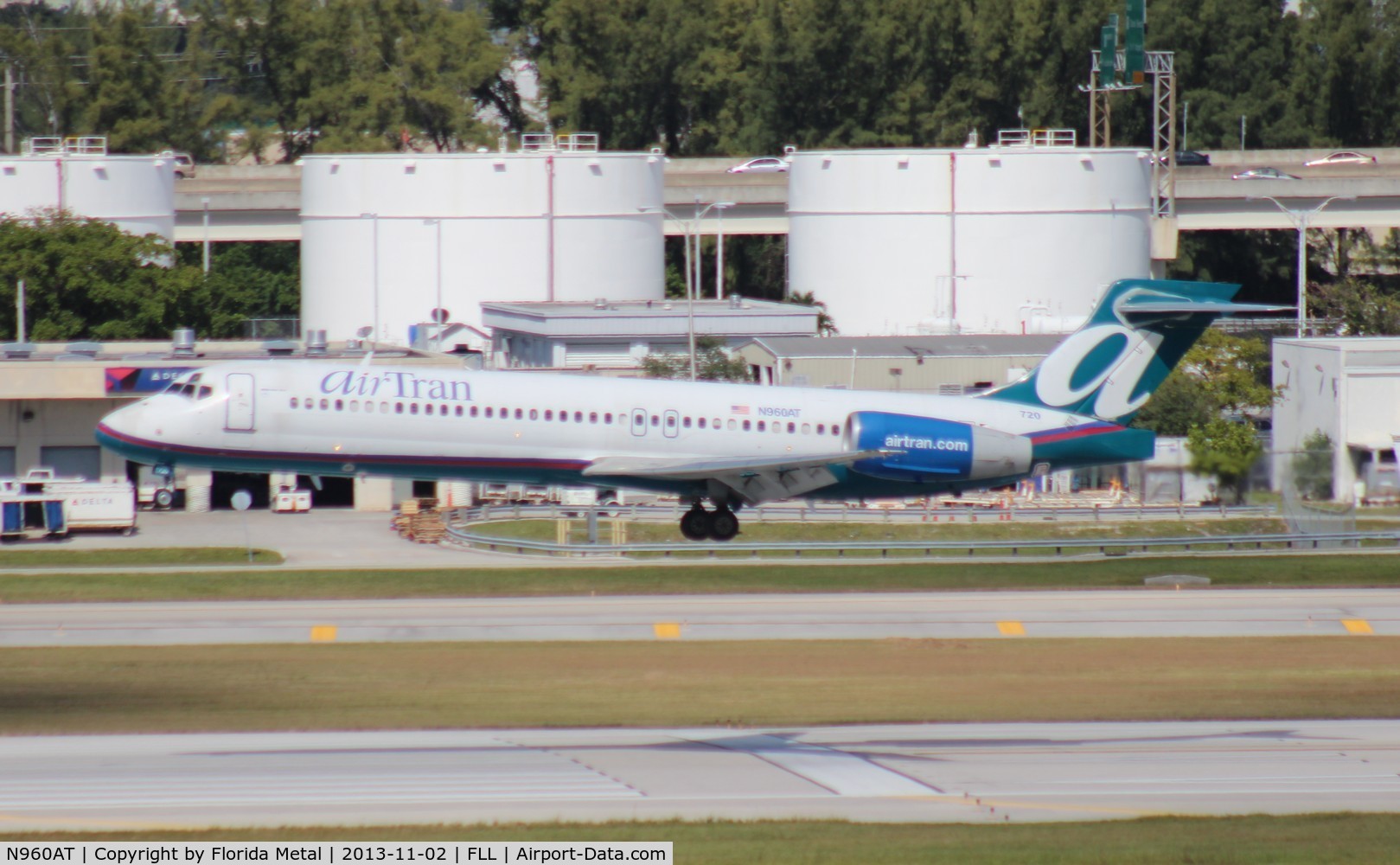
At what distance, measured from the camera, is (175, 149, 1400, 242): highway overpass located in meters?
100

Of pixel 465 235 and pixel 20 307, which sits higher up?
pixel 465 235

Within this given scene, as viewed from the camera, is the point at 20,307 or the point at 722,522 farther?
the point at 20,307

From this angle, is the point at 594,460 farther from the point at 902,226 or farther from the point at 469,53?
the point at 469,53

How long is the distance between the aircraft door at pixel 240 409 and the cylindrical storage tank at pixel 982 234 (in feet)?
174

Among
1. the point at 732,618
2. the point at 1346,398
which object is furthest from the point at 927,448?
the point at 1346,398

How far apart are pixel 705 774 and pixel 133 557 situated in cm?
3223

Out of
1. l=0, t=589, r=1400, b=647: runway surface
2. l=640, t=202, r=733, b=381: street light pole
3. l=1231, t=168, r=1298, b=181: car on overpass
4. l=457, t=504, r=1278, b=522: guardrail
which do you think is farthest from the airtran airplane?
l=1231, t=168, r=1298, b=181: car on overpass

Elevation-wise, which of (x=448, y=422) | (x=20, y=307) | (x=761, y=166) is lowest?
(x=448, y=422)

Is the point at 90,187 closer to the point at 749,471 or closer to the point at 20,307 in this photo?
the point at 20,307

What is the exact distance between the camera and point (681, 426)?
3912 centimetres

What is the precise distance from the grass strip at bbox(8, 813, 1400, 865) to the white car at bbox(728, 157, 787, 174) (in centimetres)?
9438

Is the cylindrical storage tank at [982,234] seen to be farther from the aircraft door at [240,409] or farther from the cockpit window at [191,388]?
the aircraft door at [240,409]

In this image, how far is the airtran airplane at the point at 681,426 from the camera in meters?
37.6

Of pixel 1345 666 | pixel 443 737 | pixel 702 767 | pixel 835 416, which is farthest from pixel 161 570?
pixel 1345 666
